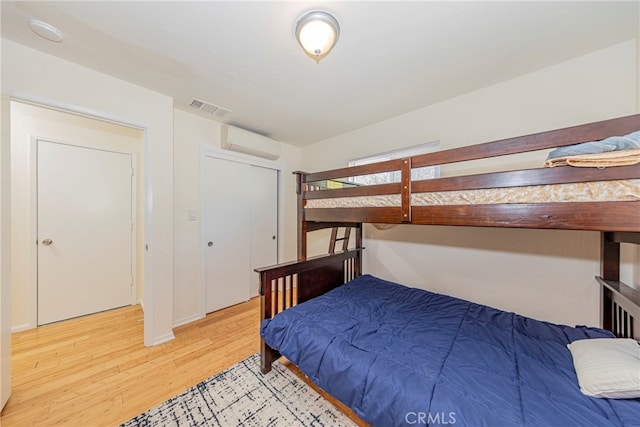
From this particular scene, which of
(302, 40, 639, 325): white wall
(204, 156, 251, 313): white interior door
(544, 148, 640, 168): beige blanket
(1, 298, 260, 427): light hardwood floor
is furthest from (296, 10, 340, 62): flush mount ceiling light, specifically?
(1, 298, 260, 427): light hardwood floor

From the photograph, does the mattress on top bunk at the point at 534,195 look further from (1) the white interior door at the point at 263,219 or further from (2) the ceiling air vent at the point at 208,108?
(1) the white interior door at the point at 263,219

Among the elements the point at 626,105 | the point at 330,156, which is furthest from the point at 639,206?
the point at 330,156

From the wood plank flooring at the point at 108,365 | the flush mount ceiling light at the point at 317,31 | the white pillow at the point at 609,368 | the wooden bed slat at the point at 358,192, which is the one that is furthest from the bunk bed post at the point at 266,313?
the white pillow at the point at 609,368

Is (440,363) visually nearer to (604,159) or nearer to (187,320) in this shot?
(604,159)

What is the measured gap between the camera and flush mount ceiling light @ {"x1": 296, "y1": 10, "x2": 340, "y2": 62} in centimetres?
125

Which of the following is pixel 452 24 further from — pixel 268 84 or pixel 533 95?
pixel 268 84

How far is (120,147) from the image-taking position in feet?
9.36

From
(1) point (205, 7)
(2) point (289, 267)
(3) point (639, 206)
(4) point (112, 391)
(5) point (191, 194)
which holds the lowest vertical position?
(4) point (112, 391)

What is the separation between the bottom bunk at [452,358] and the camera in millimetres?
893

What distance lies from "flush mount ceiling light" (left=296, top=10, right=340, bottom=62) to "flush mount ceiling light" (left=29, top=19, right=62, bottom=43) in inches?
60.8

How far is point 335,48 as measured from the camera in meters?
1.54

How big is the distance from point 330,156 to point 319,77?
152cm

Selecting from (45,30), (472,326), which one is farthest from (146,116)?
(472,326)

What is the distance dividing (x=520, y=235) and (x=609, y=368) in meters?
1.13
